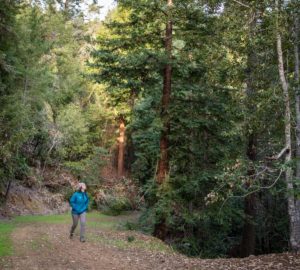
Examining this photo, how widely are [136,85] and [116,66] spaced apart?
1.00 m

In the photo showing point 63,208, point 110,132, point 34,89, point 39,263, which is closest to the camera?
point 39,263

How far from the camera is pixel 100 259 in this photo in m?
9.83

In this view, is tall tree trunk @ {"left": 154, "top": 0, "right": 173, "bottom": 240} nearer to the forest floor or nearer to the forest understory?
the forest understory

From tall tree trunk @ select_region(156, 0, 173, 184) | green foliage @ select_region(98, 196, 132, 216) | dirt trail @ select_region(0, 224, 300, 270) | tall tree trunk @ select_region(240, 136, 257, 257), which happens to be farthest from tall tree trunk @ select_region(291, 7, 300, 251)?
green foliage @ select_region(98, 196, 132, 216)

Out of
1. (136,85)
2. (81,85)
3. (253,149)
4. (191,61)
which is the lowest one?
(253,149)

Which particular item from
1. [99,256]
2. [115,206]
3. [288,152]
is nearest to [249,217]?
[288,152]

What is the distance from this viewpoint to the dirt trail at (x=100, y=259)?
9.01 m

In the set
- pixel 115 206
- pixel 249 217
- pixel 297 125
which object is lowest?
pixel 115 206

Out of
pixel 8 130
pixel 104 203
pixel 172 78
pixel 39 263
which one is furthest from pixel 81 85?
pixel 39 263

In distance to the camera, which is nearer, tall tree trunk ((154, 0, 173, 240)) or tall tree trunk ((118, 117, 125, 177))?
tall tree trunk ((154, 0, 173, 240))

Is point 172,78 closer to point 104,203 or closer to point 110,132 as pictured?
point 104,203

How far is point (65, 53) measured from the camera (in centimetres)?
3138

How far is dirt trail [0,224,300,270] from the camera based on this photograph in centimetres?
901

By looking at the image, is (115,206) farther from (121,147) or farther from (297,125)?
(297,125)
